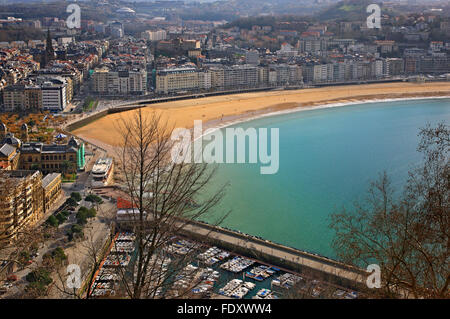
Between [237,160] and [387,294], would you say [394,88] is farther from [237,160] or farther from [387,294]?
[387,294]

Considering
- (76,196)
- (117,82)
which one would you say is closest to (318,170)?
(76,196)

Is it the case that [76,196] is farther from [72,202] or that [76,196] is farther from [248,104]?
[248,104]

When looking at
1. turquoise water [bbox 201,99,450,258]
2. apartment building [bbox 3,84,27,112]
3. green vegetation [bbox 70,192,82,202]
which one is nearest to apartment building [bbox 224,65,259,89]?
turquoise water [bbox 201,99,450,258]

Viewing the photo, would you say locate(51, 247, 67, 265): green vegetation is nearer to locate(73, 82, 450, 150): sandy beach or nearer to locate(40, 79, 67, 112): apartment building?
locate(73, 82, 450, 150): sandy beach

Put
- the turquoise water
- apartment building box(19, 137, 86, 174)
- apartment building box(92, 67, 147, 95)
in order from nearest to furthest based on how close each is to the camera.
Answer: the turquoise water → apartment building box(19, 137, 86, 174) → apartment building box(92, 67, 147, 95)
